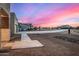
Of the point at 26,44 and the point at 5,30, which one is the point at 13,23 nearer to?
the point at 5,30

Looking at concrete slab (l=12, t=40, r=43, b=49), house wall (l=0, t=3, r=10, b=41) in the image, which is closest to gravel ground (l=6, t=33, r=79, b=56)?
concrete slab (l=12, t=40, r=43, b=49)

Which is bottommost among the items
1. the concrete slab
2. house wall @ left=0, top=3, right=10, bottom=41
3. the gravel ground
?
the gravel ground

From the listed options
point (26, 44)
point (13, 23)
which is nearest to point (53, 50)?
point (26, 44)

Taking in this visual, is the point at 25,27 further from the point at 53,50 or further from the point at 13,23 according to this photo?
the point at 53,50

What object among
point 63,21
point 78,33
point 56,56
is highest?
point 63,21

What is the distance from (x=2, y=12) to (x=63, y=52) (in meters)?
1.03

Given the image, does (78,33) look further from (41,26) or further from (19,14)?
(19,14)

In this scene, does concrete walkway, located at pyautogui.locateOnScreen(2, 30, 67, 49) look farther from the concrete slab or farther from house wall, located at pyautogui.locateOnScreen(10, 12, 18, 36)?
house wall, located at pyautogui.locateOnScreen(10, 12, 18, 36)

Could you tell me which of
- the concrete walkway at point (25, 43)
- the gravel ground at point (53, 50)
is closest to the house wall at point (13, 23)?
the concrete walkway at point (25, 43)

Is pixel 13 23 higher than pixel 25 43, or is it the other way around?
pixel 13 23

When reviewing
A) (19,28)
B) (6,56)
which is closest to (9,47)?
(6,56)

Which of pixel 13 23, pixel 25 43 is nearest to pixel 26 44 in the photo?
pixel 25 43

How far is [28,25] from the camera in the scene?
8.95ft

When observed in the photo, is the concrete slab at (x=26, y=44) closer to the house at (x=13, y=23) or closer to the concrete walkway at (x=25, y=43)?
the concrete walkway at (x=25, y=43)
